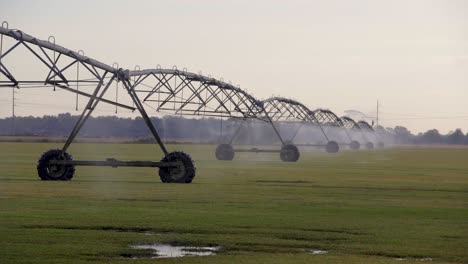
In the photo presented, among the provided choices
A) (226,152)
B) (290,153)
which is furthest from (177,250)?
(290,153)

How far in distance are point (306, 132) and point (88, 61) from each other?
15424cm

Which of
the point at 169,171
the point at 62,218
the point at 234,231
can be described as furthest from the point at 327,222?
the point at 169,171

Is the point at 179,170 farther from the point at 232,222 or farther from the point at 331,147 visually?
the point at 331,147

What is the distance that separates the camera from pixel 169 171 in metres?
43.3

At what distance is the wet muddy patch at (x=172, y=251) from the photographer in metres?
19.7

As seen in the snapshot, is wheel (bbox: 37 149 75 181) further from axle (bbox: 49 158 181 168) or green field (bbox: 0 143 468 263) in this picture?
green field (bbox: 0 143 468 263)

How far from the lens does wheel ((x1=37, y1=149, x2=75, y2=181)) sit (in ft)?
139

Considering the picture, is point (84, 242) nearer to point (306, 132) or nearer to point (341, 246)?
point (341, 246)

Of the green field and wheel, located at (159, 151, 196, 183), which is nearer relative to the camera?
the green field

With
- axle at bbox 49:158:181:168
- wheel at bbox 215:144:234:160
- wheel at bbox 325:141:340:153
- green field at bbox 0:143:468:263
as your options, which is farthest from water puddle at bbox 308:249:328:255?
wheel at bbox 325:141:340:153

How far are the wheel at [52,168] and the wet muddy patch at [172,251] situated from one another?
21922mm

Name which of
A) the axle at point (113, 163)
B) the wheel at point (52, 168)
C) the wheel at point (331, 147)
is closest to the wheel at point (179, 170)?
the axle at point (113, 163)

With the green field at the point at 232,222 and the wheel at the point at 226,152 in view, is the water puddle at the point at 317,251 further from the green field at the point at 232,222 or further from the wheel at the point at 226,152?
the wheel at the point at 226,152

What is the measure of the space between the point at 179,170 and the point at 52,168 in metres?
5.18
